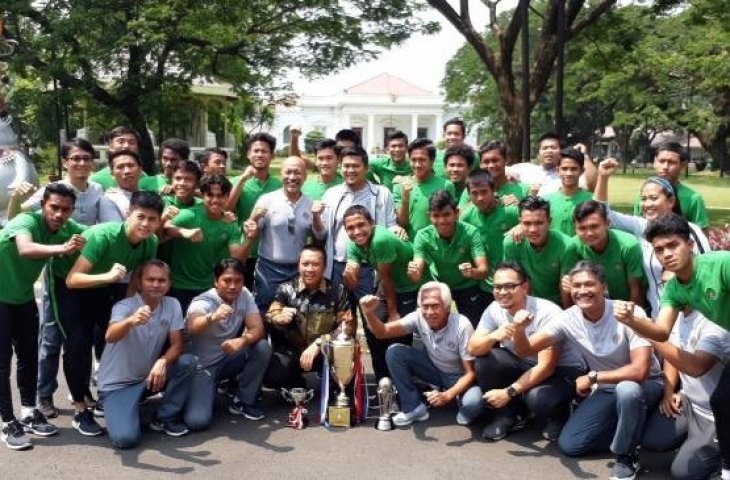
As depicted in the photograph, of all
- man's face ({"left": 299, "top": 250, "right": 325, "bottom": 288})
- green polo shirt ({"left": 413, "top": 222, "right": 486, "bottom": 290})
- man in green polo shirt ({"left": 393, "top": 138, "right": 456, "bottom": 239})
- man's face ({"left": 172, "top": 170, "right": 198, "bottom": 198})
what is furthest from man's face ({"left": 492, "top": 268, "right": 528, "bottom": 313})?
man's face ({"left": 172, "top": 170, "right": 198, "bottom": 198})

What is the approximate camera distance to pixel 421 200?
20.5ft

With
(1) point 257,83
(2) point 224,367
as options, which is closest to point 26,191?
(2) point 224,367

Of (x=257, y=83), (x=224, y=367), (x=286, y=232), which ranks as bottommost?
(x=224, y=367)

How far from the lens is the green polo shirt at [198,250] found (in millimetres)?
5625

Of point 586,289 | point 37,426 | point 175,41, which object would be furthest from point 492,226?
point 175,41

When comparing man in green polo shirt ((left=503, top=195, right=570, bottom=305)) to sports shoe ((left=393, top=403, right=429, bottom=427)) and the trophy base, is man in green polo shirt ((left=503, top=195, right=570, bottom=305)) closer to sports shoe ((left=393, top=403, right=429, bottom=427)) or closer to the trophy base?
sports shoe ((left=393, top=403, right=429, bottom=427))

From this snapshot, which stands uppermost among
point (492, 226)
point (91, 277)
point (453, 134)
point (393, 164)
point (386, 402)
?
point (453, 134)

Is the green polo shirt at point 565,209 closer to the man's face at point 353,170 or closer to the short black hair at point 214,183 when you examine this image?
the man's face at point 353,170

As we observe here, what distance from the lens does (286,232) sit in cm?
599

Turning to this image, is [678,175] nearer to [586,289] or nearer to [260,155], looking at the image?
[586,289]

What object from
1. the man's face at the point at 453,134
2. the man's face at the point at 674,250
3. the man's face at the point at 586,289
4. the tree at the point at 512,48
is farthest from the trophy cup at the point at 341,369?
the tree at the point at 512,48

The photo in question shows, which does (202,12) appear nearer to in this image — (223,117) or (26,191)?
(26,191)

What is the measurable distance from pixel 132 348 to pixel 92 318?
0.41 metres

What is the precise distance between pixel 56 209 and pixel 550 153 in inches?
156
